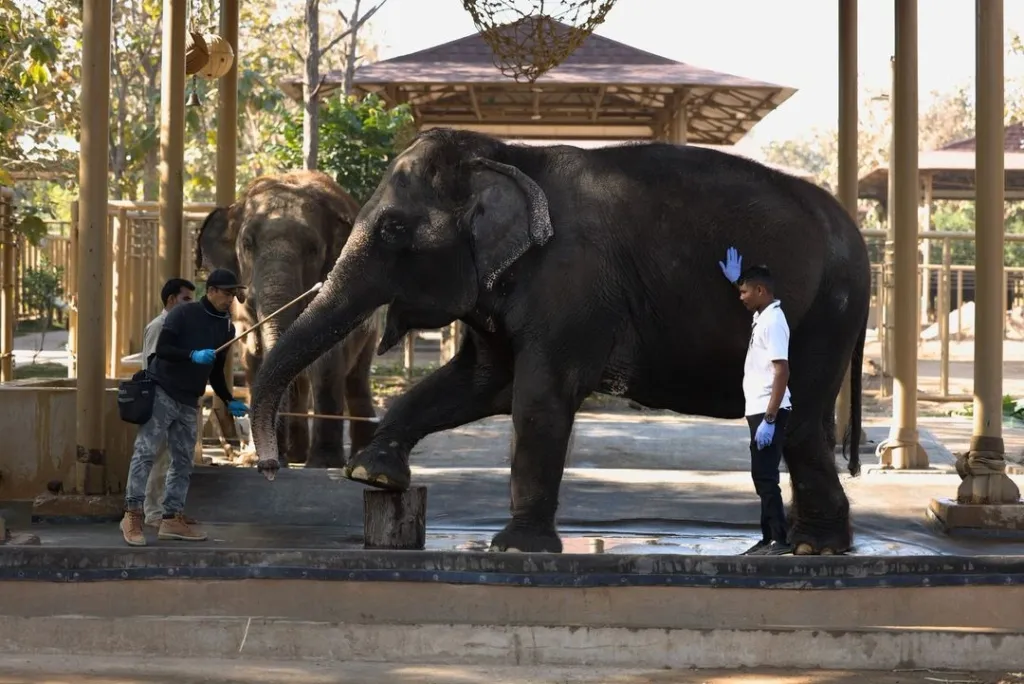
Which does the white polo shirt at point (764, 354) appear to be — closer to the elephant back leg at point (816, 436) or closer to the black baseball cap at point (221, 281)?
the elephant back leg at point (816, 436)

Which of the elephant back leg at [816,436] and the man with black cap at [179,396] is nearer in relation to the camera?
the elephant back leg at [816,436]

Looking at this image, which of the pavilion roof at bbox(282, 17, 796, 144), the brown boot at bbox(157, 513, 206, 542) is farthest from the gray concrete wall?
the pavilion roof at bbox(282, 17, 796, 144)

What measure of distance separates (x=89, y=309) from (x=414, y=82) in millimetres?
10582

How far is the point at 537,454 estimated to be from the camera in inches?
306

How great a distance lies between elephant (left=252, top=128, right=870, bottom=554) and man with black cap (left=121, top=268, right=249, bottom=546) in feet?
2.29

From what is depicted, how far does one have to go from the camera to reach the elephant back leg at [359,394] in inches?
487

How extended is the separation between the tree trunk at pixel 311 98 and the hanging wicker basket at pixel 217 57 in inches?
175

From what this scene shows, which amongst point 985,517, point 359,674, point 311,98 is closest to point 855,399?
point 985,517

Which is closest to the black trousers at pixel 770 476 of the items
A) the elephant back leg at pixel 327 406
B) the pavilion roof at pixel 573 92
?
the elephant back leg at pixel 327 406

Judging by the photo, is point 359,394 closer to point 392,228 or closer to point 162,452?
point 162,452

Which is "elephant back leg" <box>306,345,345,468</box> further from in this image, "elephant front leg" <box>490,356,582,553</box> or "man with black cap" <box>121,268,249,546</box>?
"elephant front leg" <box>490,356,582,553</box>

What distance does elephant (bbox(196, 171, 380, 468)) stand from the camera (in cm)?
1112

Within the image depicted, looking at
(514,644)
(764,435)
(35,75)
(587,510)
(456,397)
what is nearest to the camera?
(514,644)

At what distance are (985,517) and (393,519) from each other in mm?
3287
